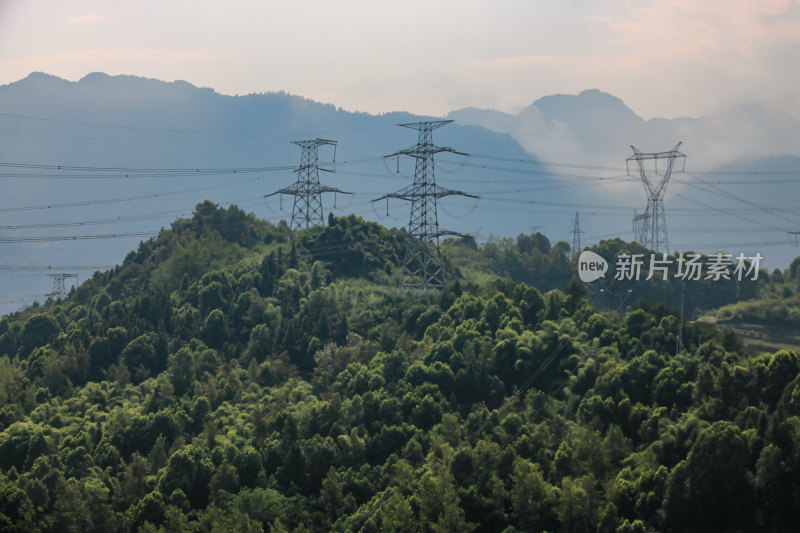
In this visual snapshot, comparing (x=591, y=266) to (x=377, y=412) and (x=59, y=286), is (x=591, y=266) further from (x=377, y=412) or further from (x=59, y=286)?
(x=59, y=286)

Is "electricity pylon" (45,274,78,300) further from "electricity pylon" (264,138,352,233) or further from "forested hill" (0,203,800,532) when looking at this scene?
"electricity pylon" (264,138,352,233)

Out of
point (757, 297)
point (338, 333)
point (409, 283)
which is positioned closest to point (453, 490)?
point (338, 333)

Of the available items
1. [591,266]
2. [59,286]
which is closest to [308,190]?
[591,266]

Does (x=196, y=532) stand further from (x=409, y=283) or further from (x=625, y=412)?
(x=409, y=283)

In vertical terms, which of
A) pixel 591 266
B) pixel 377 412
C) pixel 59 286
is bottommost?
pixel 377 412

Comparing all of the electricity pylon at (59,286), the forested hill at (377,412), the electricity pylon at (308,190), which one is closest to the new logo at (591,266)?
the forested hill at (377,412)

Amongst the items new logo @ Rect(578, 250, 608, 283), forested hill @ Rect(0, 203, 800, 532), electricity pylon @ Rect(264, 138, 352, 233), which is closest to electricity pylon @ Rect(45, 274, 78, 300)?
forested hill @ Rect(0, 203, 800, 532)
